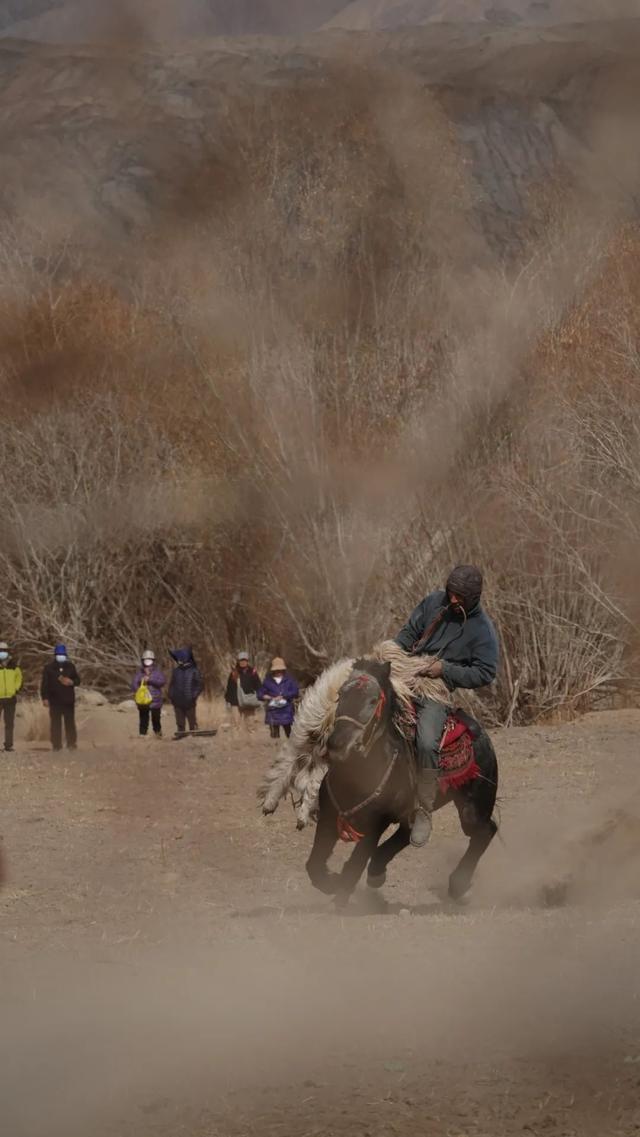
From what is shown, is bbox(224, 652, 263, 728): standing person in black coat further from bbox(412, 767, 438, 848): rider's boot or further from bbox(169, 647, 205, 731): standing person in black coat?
bbox(412, 767, 438, 848): rider's boot

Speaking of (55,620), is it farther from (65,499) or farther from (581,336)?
(581,336)

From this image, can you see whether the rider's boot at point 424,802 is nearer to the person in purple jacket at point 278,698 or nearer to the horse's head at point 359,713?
the horse's head at point 359,713

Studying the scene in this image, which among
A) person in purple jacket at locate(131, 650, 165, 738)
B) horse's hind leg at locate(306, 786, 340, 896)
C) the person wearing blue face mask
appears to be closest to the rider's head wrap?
horse's hind leg at locate(306, 786, 340, 896)

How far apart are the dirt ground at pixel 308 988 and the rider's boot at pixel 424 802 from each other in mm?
470

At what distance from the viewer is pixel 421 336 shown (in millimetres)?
31078

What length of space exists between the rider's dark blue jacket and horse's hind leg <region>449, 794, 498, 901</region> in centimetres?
77

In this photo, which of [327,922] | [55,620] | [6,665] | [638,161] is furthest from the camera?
[638,161]

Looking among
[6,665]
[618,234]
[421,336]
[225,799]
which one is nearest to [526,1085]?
[225,799]

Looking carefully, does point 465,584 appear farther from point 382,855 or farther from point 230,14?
point 230,14

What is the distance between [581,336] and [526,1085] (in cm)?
2319

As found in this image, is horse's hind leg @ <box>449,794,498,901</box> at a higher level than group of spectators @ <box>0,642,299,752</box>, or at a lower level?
higher

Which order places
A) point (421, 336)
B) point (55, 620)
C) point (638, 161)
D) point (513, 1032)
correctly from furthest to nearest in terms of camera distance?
point (638, 161) → point (55, 620) → point (421, 336) → point (513, 1032)

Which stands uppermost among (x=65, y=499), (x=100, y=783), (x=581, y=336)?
(x=581, y=336)

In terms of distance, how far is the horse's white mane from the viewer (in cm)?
932
